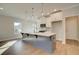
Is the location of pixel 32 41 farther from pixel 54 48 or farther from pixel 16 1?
pixel 16 1

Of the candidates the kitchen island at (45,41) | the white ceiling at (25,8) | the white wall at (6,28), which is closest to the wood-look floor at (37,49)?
the kitchen island at (45,41)

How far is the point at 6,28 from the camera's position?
228cm

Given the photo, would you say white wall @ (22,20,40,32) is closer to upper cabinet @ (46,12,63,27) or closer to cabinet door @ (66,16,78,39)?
upper cabinet @ (46,12,63,27)

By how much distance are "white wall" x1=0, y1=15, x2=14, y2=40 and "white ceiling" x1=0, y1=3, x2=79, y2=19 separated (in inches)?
5.6

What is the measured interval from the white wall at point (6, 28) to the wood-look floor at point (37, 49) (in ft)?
1.06

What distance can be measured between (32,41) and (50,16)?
774 millimetres

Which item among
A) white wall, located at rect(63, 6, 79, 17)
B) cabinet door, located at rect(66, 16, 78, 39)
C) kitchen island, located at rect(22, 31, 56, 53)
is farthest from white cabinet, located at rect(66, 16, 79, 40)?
kitchen island, located at rect(22, 31, 56, 53)

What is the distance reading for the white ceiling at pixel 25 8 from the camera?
6.59 feet

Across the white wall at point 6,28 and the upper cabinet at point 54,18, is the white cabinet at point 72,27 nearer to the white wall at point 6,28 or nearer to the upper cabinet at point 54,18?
the upper cabinet at point 54,18

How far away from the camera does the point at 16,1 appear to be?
1959 mm

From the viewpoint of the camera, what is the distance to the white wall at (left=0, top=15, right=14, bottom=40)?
2159mm

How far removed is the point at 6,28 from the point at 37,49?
0.97m

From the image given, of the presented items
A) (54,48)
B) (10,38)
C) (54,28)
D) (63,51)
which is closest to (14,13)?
(10,38)

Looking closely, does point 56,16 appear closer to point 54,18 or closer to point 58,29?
point 54,18
